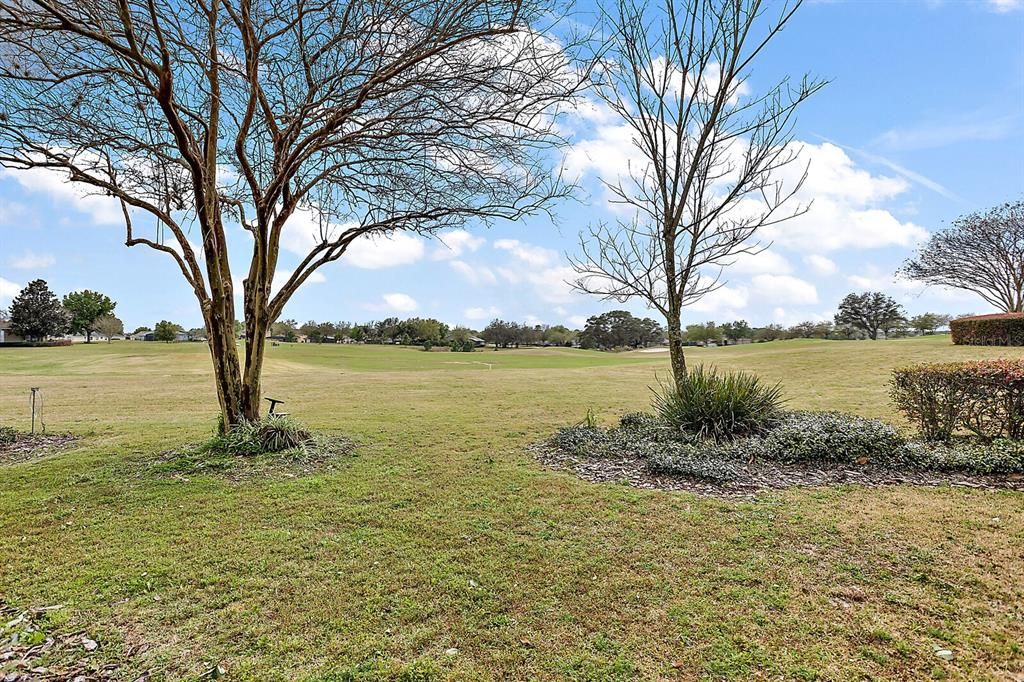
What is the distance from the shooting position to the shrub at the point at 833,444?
226 inches

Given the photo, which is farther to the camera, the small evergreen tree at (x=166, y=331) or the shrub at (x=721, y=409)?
the small evergreen tree at (x=166, y=331)

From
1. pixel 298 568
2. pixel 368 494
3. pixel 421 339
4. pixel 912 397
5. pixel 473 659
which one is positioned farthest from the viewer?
pixel 421 339

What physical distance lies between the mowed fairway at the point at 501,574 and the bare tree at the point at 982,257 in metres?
28.0

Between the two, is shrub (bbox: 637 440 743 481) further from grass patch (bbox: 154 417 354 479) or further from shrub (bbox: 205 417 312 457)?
shrub (bbox: 205 417 312 457)

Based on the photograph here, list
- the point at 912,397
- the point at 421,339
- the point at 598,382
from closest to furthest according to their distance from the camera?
1. the point at 912,397
2. the point at 598,382
3. the point at 421,339

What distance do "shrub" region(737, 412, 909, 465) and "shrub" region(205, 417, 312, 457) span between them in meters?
5.83

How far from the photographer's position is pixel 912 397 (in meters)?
6.47

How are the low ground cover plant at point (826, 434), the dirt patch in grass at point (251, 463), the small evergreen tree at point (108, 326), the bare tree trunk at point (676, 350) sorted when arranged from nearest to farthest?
the low ground cover plant at point (826, 434) → the dirt patch in grass at point (251, 463) → the bare tree trunk at point (676, 350) → the small evergreen tree at point (108, 326)

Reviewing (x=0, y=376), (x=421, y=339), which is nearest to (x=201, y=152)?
(x=0, y=376)

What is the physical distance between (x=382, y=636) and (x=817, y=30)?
8.70 m

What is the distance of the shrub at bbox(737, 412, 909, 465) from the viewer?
5738mm

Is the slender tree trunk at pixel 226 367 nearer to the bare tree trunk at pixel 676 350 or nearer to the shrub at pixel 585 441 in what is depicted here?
the shrub at pixel 585 441

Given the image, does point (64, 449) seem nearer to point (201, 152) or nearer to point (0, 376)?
point (201, 152)

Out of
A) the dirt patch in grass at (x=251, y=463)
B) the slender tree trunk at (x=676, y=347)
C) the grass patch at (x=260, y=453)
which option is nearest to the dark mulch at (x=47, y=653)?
the dirt patch in grass at (x=251, y=463)
